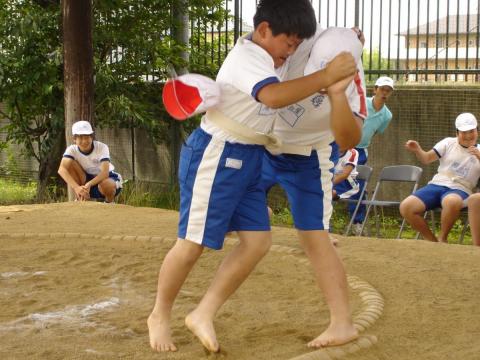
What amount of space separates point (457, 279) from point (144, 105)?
5693mm

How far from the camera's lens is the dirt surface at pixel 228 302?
3.29 m

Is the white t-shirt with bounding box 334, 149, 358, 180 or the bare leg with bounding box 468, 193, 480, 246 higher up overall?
the white t-shirt with bounding box 334, 149, 358, 180

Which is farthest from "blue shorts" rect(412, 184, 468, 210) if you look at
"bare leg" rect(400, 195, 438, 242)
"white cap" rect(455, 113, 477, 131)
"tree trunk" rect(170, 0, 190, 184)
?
"tree trunk" rect(170, 0, 190, 184)

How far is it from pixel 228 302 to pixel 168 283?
90 centimetres

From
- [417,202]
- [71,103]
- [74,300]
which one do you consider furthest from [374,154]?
[74,300]

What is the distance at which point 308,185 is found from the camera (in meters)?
3.38

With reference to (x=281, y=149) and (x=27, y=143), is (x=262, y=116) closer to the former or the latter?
(x=281, y=149)

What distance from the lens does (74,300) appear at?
411 cm

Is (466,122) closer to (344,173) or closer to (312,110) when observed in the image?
(344,173)

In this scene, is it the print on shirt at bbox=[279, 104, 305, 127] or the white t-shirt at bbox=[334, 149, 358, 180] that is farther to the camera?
the white t-shirt at bbox=[334, 149, 358, 180]

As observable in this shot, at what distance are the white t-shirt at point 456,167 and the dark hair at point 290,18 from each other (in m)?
3.73

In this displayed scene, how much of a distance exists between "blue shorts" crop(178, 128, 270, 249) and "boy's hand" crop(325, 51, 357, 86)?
1.62ft

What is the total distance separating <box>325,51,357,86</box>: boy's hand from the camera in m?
2.77

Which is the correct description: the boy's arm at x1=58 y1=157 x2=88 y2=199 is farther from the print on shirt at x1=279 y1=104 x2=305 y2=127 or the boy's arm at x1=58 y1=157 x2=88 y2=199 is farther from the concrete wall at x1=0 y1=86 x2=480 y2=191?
the print on shirt at x1=279 y1=104 x2=305 y2=127
